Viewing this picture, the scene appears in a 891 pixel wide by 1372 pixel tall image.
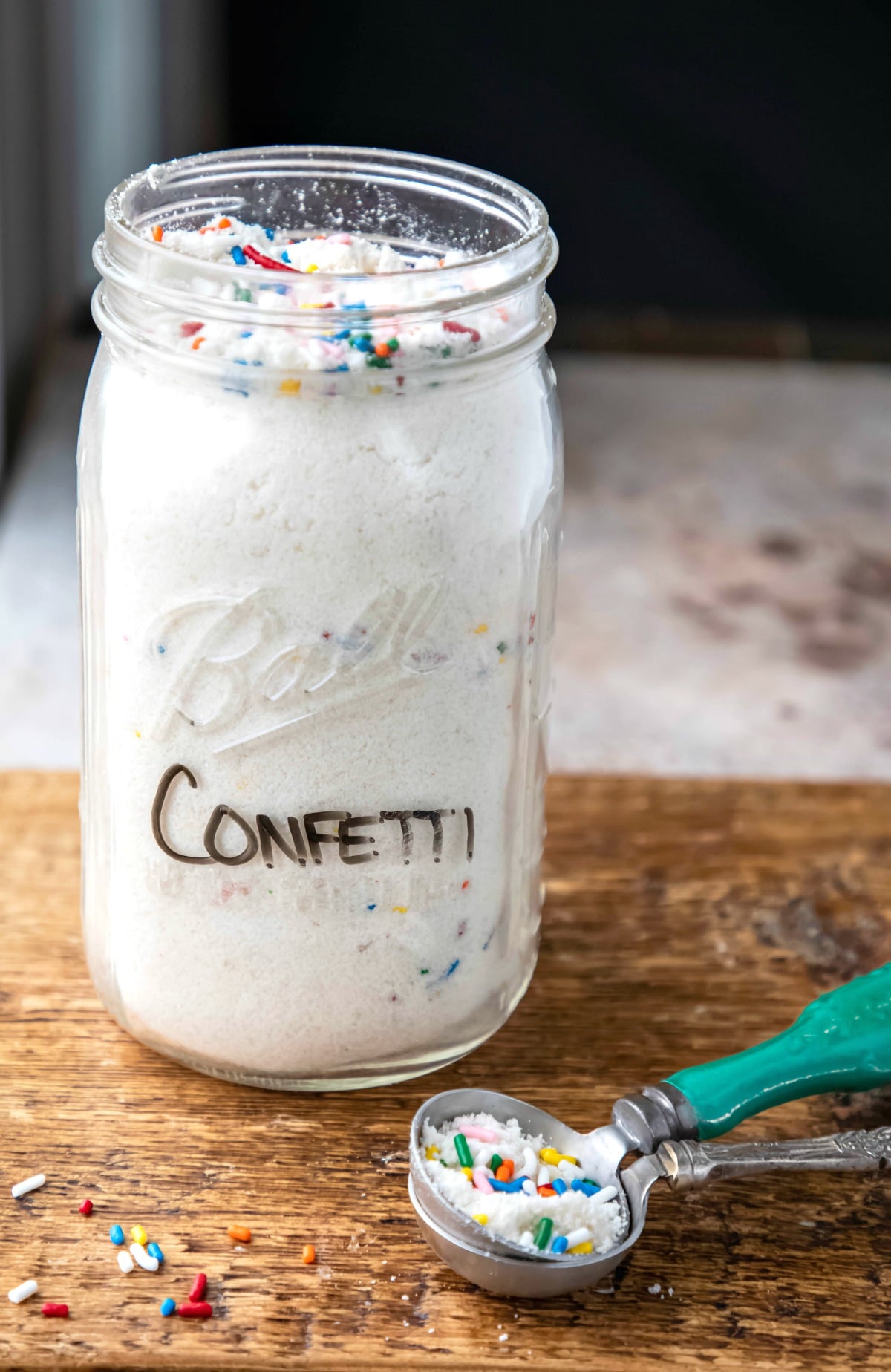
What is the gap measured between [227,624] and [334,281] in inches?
5.9

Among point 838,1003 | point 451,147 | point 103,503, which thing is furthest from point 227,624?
point 451,147

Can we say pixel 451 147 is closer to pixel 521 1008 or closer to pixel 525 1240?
pixel 521 1008

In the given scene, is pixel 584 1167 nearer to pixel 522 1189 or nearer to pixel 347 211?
pixel 522 1189

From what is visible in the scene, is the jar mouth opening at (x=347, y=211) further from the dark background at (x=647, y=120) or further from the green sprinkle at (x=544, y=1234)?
the dark background at (x=647, y=120)

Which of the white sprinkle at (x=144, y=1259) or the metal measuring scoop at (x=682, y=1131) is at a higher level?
the metal measuring scoop at (x=682, y=1131)

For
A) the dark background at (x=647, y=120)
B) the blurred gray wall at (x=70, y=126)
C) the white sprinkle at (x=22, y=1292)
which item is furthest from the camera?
the dark background at (x=647, y=120)

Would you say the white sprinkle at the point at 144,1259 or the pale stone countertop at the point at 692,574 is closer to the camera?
the white sprinkle at the point at 144,1259

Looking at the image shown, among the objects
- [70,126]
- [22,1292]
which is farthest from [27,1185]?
[70,126]

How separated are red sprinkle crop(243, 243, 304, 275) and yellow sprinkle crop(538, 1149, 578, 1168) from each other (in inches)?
15.9

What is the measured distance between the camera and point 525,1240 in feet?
2.02

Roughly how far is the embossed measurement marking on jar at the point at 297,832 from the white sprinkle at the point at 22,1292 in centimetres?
19

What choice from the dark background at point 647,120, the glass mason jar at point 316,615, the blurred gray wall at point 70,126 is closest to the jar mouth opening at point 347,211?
the glass mason jar at point 316,615

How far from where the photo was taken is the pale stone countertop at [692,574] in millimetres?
1548

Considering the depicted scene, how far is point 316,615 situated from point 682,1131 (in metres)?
0.28
